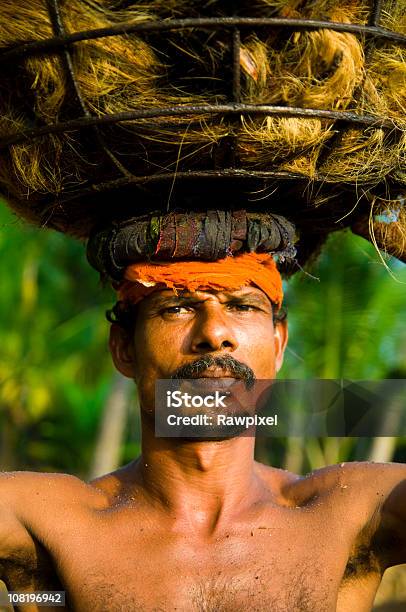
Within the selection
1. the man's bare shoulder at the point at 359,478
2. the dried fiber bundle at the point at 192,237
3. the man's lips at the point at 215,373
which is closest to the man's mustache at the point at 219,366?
the man's lips at the point at 215,373

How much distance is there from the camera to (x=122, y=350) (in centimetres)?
297

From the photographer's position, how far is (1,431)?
473 inches

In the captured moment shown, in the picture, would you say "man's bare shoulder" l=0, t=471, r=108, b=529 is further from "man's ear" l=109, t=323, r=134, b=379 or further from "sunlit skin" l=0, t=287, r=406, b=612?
"man's ear" l=109, t=323, r=134, b=379

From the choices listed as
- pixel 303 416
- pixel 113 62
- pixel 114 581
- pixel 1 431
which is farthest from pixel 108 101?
pixel 1 431

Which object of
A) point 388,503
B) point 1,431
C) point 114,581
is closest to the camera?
point 114,581

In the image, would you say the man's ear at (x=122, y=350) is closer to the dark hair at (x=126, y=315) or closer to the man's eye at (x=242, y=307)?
the dark hair at (x=126, y=315)

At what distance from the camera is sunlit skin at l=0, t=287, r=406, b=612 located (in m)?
2.57

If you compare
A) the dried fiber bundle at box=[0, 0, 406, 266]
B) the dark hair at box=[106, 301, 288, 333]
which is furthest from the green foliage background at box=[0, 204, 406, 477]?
the dried fiber bundle at box=[0, 0, 406, 266]

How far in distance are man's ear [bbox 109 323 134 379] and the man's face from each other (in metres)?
0.12

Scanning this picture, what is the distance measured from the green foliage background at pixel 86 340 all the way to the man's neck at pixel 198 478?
4830mm

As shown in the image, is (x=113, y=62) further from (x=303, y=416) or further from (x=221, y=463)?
(x=303, y=416)

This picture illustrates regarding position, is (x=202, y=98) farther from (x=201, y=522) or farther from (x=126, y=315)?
(x=201, y=522)

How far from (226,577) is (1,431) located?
388 inches

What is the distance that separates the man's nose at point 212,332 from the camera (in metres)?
2.61
